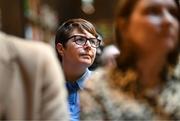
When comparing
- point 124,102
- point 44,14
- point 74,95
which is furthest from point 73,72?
point 44,14

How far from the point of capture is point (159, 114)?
5.62ft

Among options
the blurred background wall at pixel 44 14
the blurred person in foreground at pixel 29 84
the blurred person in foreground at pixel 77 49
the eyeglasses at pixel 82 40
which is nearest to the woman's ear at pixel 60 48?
the blurred person in foreground at pixel 77 49

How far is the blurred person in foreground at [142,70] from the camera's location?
1686mm

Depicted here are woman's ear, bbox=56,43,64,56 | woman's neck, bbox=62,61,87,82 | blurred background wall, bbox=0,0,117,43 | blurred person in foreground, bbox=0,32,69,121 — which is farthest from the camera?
blurred background wall, bbox=0,0,117,43

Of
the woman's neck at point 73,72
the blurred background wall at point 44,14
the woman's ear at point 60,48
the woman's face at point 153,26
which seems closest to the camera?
the woman's face at point 153,26

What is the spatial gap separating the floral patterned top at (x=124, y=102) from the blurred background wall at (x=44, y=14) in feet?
8.88

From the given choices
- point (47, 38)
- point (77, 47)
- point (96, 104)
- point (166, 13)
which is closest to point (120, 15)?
point (166, 13)

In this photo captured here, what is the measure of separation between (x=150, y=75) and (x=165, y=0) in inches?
9.4

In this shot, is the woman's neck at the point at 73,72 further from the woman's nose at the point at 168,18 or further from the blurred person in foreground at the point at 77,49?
the woman's nose at the point at 168,18

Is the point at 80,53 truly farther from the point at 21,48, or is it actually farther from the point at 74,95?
the point at 21,48

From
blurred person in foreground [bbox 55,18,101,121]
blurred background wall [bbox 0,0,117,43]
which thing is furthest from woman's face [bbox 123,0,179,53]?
blurred background wall [bbox 0,0,117,43]

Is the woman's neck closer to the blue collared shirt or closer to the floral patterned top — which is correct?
the blue collared shirt

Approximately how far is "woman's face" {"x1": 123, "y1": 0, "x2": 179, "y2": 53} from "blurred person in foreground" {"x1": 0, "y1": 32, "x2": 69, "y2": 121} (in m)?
0.29

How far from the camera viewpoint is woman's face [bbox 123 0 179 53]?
1672 millimetres
